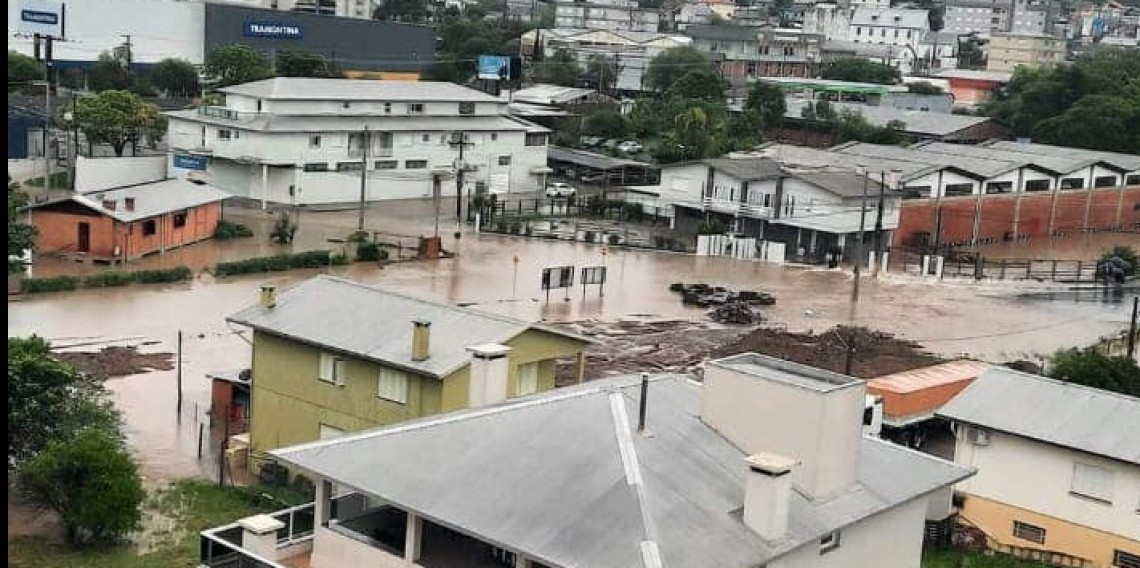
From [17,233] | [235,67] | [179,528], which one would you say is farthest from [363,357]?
[235,67]

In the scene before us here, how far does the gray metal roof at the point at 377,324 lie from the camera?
10.8 meters

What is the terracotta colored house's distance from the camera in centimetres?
2148

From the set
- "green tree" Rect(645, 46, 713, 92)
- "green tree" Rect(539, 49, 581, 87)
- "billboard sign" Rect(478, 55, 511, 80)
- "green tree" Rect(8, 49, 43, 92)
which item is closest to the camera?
"green tree" Rect(8, 49, 43, 92)

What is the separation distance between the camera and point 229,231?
81.1ft

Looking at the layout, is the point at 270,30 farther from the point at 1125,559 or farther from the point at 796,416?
the point at 796,416

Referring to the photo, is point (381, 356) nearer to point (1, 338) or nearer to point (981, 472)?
point (981, 472)

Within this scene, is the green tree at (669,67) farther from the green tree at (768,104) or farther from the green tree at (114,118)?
the green tree at (114,118)

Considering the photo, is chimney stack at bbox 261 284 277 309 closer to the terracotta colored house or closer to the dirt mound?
the dirt mound

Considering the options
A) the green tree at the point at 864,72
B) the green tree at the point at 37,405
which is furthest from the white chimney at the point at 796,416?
the green tree at the point at 864,72

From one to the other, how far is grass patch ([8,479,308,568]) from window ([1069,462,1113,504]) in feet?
19.8

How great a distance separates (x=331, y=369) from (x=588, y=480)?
16.2 ft

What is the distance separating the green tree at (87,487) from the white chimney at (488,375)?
272 centimetres

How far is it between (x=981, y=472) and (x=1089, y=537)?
976 mm

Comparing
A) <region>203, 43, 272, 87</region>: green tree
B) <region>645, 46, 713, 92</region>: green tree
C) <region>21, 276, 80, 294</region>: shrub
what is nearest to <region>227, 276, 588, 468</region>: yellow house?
<region>21, 276, 80, 294</region>: shrub
